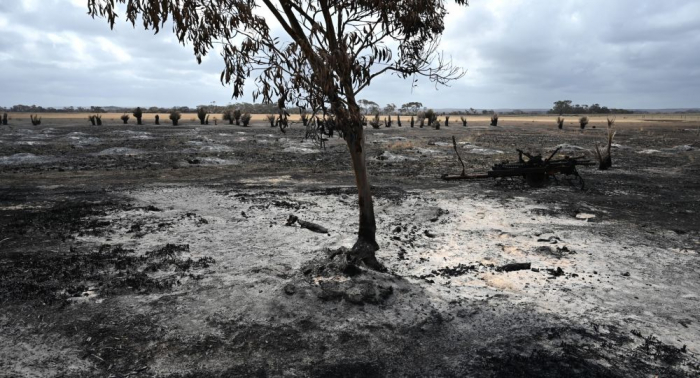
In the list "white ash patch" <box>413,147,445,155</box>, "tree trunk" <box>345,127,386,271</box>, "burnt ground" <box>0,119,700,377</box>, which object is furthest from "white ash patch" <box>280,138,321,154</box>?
"tree trunk" <box>345,127,386,271</box>

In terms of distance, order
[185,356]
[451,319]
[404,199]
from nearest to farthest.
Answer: [185,356]
[451,319]
[404,199]

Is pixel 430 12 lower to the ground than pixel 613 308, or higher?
higher

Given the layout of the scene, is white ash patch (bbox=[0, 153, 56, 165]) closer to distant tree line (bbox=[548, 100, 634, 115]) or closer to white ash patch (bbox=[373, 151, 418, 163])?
white ash patch (bbox=[373, 151, 418, 163])

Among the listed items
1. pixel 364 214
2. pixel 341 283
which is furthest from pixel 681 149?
pixel 341 283

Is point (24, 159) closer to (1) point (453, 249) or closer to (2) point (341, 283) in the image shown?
(2) point (341, 283)

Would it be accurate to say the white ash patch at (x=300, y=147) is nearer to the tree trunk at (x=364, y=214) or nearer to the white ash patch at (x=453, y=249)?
the white ash patch at (x=453, y=249)

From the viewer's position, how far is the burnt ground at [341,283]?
512cm

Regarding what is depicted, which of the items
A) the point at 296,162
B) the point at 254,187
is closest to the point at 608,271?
the point at 254,187

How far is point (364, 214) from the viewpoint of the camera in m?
7.75

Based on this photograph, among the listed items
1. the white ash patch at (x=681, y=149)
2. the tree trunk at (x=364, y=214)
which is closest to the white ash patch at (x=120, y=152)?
the tree trunk at (x=364, y=214)

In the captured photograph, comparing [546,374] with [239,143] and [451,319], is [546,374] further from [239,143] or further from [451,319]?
[239,143]

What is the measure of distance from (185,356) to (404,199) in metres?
9.27

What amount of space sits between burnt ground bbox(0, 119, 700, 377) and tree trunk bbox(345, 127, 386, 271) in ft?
1.57

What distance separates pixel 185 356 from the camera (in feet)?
16.8
